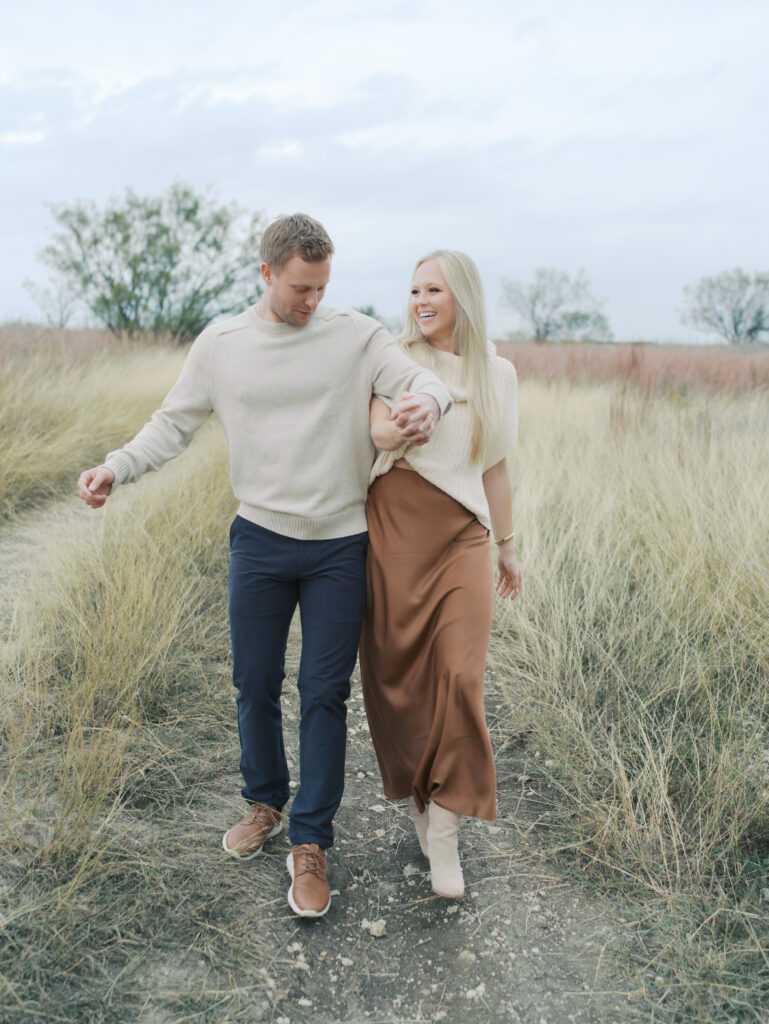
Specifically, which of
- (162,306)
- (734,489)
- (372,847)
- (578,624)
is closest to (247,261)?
(162,306)

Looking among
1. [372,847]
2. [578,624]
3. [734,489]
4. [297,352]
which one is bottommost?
[372,847]

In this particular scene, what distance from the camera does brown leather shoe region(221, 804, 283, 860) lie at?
8.49 ft

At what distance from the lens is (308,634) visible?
243 cm

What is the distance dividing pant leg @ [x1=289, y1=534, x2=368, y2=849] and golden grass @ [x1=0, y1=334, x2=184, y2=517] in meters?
4.51

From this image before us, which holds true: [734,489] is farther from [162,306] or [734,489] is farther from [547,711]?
[162,306]

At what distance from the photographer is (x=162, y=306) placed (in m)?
16.6

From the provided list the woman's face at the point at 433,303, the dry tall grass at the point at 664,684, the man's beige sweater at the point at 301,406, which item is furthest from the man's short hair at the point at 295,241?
the dry tall grass at the point at 664,684

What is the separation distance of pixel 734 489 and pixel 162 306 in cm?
1368

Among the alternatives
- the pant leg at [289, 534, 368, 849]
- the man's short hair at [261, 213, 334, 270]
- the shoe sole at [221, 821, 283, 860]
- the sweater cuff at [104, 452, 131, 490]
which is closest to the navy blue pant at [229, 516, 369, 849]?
the pant leg at [289, 534, 368, 849]

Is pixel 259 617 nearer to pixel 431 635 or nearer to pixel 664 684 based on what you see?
pixel 431 635

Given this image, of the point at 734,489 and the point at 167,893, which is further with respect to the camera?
the point at 734,489

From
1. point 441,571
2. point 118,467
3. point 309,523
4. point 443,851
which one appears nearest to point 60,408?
point 118,467

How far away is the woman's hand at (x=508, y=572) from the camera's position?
2.83 meters

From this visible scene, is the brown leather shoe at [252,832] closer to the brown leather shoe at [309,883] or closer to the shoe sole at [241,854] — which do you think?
the shoe sole at [241,854]
